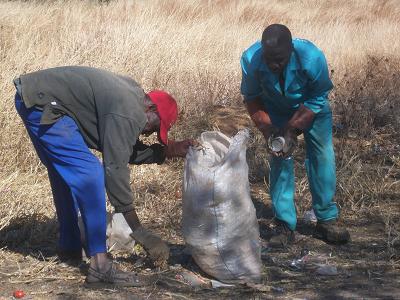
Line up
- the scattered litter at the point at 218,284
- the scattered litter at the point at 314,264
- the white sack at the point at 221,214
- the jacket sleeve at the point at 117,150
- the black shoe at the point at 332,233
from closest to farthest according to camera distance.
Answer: the jacket sleeve at the point at 117,150
the white sack at the point at 221,214
the scattered litter at the point at 218,284
the scattered litter at the point at 314,264
the black shoe at the point at 332,233

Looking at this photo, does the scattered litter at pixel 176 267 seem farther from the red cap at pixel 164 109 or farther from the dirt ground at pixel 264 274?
the red cap at pixel 164 109

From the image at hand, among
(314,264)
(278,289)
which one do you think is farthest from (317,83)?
(278,289)

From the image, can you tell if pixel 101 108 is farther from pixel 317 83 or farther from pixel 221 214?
pixel 317 83

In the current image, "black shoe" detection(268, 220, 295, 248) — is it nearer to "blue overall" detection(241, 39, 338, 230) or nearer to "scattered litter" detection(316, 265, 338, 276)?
"blue overall" detection(241, 39, 338, 230)

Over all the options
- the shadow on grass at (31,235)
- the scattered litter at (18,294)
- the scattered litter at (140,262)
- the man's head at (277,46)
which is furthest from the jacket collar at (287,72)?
the scattered litter at (18,294)

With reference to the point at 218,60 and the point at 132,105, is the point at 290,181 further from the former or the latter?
the point at 218,60

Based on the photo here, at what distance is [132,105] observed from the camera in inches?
158

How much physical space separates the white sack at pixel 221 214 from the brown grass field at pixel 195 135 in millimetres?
170

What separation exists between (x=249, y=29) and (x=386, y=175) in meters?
7.25

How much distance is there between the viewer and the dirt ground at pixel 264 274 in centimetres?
423

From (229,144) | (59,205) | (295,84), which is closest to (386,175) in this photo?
(295,84)

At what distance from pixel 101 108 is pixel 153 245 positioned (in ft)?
2.93

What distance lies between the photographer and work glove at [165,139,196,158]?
14.3 ft

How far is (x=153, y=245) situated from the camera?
4.34m
